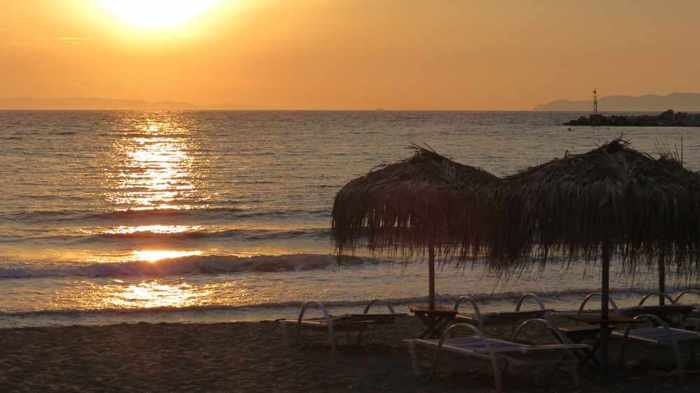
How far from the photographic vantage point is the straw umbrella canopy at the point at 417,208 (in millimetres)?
9445

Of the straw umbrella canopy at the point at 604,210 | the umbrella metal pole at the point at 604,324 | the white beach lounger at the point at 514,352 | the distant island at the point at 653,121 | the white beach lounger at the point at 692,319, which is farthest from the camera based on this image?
the distant island at the point at 653,121

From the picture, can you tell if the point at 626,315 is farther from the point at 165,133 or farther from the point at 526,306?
the point at 165,133

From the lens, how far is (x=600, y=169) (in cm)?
851

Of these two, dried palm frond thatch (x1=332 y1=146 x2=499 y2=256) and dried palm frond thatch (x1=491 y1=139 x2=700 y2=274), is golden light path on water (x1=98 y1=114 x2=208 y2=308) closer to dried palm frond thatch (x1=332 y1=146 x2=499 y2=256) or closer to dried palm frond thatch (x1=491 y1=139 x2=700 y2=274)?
dried palm frond thatch (x1=332 y1=146 x2=499 y2=256)

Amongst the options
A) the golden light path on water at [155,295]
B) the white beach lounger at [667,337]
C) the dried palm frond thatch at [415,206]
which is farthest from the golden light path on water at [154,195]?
the white beach lounger at [667,337]

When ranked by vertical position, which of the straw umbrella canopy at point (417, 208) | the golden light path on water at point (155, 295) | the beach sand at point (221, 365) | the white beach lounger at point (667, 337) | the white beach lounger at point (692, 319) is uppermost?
the straw umbrella canopy at point (417, 208)

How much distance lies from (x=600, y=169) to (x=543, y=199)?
1.84 feet

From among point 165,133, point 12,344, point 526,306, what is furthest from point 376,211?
point 165,133

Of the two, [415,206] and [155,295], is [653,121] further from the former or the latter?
[415,206]

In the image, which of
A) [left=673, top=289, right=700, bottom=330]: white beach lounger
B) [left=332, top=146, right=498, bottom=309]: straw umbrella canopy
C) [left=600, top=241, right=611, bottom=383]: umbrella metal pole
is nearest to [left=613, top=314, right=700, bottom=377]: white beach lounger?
[left=600, top=241, right=611, bottom=383]: umbrella metal pole

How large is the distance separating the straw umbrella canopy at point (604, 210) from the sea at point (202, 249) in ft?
1.93

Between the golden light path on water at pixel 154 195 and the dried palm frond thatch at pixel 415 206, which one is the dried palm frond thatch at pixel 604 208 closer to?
the dried palm frond thatch at pixel 415 206

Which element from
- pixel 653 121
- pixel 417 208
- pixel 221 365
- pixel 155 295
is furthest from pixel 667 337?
pixel 653 121

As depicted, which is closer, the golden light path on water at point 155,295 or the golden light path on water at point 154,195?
the golden light path on water at point 155,295
